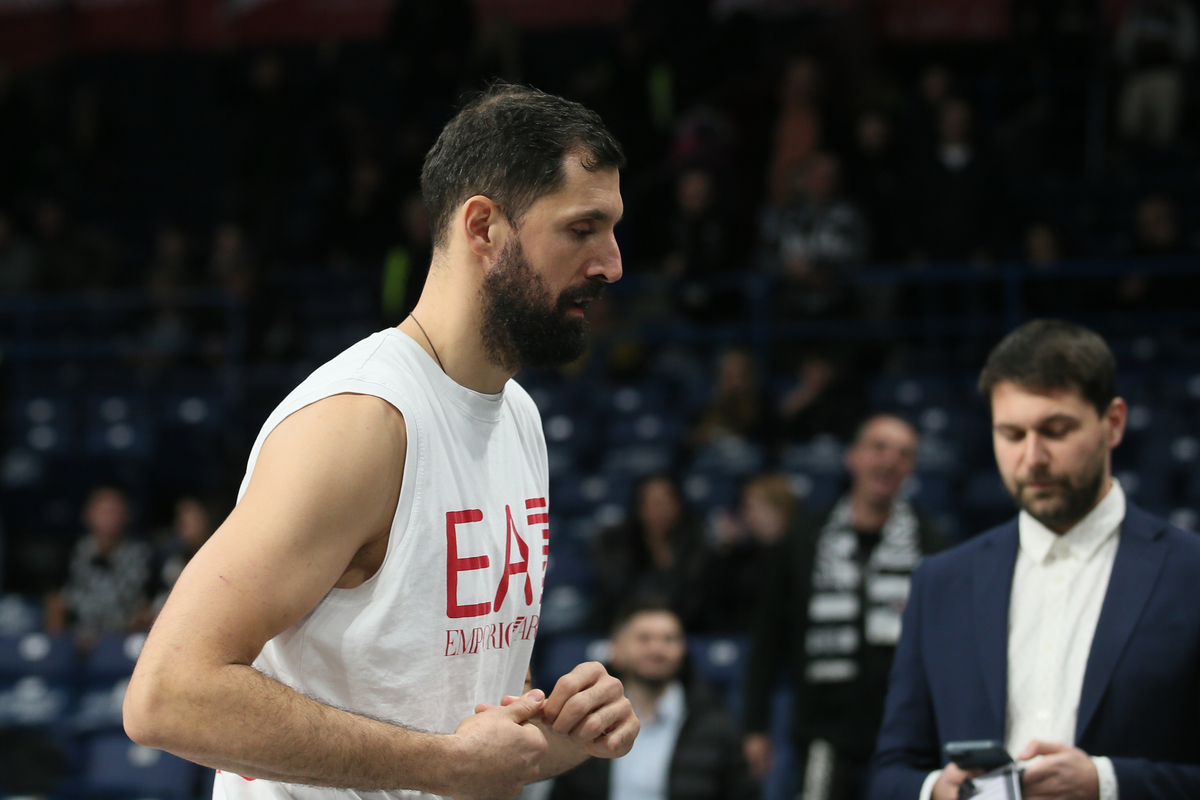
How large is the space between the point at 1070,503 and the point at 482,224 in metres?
1.45

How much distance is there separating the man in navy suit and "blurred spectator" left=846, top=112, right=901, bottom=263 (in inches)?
275

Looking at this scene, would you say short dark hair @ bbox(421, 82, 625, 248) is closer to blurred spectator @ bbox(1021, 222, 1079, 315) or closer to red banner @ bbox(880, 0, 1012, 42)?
blurred spectator @ bbox(1021, 222, 1079, 315)

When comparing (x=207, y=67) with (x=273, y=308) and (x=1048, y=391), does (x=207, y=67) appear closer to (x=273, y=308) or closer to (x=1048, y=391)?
(x=273, y=308)

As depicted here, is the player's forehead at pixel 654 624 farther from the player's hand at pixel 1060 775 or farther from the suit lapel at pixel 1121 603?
the player's hand at pixel 1060 775

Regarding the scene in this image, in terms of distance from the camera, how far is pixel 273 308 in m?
11.1

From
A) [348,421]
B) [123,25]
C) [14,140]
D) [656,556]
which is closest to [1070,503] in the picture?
[348,421]

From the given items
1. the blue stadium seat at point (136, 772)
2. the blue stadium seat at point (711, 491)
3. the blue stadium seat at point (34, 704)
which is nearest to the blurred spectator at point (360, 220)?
the blue stadium seat at point (711, 491)

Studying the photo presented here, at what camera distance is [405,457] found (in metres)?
2.05

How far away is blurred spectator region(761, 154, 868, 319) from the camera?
942 centimetres

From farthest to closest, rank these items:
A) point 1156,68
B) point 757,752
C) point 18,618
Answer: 1. point 1156,68
2. point 18,618
3. point 757,752

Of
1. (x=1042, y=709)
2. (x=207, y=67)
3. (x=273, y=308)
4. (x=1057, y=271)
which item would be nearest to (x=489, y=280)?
(x=1042, y=709)

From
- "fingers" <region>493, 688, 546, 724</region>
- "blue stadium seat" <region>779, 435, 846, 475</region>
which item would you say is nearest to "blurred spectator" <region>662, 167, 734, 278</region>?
"blue stadium seat" <region>779, 435, 846, 475</region>

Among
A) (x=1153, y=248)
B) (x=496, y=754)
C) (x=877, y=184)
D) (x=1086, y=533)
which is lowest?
(x=496, y=754)

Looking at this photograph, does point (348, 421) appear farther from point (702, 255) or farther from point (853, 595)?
point (702, 255)
